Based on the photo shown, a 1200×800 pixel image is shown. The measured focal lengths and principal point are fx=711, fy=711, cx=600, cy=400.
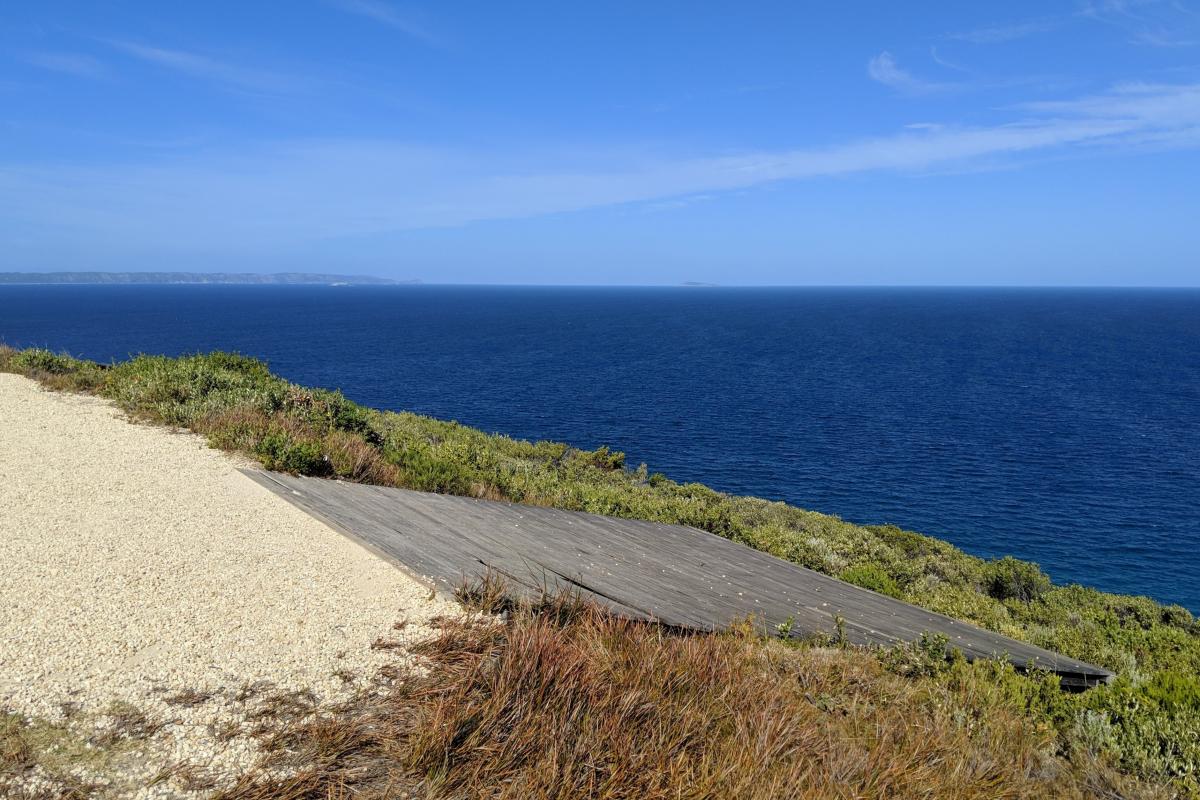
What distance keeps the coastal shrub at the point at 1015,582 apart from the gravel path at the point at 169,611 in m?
19.0

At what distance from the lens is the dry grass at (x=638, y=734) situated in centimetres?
432

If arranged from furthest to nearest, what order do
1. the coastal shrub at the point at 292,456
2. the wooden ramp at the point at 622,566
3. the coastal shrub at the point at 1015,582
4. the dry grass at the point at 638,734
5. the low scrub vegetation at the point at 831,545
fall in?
the coastal shrub at the point at 1015,582, the coastal shrub at the point at 292,456, the wooden ramp at the point at 622,566, the low scrub vegetation at the point at 831,545, the dry grass at the point at 638,734

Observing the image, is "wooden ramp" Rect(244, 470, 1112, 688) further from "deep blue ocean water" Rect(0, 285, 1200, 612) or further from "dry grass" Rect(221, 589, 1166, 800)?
"deep blue ocean water" Rect(0, 285, 1200, 612)

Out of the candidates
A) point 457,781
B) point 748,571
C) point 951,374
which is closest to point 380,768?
point 457,781

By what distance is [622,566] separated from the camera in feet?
31.8

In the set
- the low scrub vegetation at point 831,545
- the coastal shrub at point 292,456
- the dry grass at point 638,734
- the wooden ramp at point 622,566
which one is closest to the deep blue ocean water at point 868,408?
the low scrub vegetation at point 831,545

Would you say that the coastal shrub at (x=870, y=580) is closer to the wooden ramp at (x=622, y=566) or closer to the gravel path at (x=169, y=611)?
the wooden ramp at (x=622, y=566)

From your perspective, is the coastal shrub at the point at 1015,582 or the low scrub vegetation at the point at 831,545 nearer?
the low scrub vegetation at the point at 831,545

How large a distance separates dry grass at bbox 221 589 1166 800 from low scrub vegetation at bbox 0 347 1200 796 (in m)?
0.59

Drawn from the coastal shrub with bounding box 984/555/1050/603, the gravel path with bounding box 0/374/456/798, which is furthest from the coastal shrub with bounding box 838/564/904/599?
the gravel path with bounding box 0/374/456/798

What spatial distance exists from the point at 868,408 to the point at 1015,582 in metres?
40.7

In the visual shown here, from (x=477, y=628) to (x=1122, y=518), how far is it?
3938 centimetres

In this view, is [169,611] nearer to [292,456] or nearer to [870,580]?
[292,456]

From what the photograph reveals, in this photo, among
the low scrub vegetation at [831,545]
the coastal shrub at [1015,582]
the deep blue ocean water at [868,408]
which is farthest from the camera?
the deep blue ocean water at [868,408]
